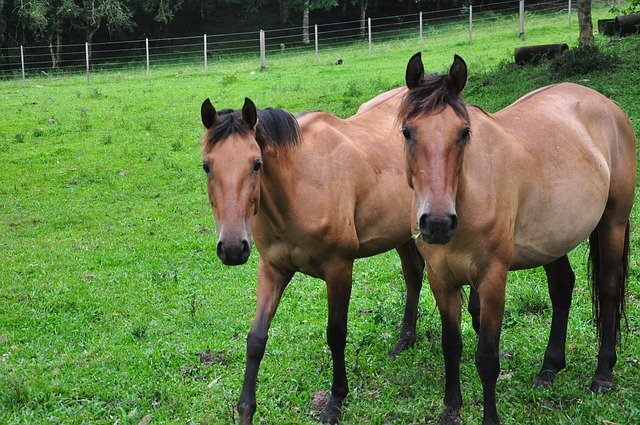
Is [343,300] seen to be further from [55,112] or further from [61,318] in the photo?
[55,112]

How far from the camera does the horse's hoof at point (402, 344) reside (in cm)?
553

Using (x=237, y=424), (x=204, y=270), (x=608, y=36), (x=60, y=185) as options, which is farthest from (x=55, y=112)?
(x=237, y=424)

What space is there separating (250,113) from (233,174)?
431 mm

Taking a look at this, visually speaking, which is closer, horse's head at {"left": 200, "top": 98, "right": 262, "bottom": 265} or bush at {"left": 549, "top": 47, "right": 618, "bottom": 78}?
horse's head at {"left": 200, "top": 98, "right": 262, "bottom": 265}

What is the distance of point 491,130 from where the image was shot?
163 inches

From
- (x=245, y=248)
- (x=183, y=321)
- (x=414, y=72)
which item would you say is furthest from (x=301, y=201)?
(x=183, y=321)

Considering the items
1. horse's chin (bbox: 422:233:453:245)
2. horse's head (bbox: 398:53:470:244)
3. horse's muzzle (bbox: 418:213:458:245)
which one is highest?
horse's head (bbox: 398:53:470:244)

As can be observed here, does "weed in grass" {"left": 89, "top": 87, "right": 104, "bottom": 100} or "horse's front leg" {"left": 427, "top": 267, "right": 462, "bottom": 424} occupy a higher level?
"weed in grass" {"left": 89, "top": 87, "right": 104, "bottom": 100}

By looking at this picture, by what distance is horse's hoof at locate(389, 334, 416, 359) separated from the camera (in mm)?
5526

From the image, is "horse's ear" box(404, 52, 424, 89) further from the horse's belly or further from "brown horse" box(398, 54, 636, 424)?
the horse's belly

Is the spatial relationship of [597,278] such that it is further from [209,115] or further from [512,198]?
[209,115]

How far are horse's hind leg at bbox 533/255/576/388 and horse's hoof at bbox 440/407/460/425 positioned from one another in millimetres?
801

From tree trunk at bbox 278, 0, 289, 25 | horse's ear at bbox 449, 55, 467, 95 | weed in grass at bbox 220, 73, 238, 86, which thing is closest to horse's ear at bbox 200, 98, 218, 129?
horse's ear at bbox 449, 55, 467, 95

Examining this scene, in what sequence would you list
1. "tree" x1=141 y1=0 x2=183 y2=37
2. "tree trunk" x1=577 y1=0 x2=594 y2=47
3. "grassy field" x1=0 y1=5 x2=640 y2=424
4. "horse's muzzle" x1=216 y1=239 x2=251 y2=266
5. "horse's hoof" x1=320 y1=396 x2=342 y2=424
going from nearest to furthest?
"horse's muzzle" x1=216 y1=239 x2=251 y2=266, "horse's hoof" x1=320 y1=396 x2=342 y2=424, "grassy field" x1=0 y1=5 x2=640 y2=424, "tree trunk" x1=577 y1=0 x2=594 y2=47, "tree" x1=141 y1=0 x2=183 y2=37
